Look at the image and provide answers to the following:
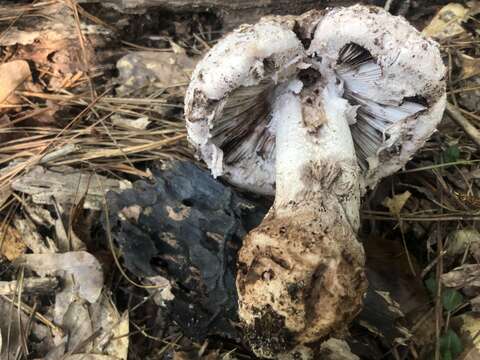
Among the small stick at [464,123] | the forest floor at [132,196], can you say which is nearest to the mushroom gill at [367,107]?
the forest floor at [132,196]

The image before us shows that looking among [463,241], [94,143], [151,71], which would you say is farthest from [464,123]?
[94,143]

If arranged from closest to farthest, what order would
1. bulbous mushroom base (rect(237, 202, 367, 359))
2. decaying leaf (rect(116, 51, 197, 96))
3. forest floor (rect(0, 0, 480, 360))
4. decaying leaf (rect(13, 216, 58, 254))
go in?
bulbous mushroom base (rect(237, 202, 367, 359)) < forest floor (rect(0, 0, 480, 360)) < decaying leaf (rect(13, 216, 58, 254)) < decaying leaf (rect(116, 51, 197, 96))

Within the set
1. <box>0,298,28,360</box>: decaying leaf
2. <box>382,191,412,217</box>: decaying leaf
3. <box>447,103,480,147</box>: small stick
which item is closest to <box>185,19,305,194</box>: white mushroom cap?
<box>382,191,412,217</box>: decaying leaf

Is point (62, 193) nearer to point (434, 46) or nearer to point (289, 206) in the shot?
point (289, 206)

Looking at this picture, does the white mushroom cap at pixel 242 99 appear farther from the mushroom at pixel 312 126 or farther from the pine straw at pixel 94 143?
the pine straw at pixel 94 143

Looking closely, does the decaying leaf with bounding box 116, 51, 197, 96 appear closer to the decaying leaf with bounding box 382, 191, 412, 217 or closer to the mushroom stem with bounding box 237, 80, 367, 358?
the mushroom stem with bounding box 237, 80, 367, 358

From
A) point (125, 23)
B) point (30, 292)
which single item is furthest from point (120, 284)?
point (125, 23)

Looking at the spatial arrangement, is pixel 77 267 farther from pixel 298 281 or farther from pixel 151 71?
pixel 151 71
